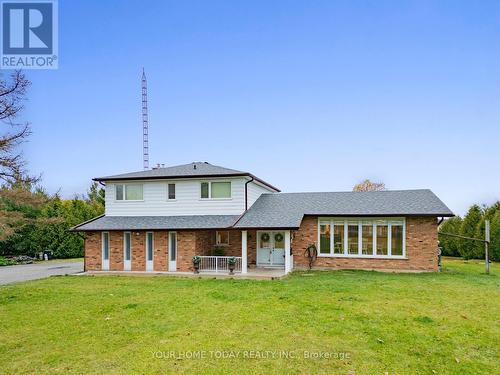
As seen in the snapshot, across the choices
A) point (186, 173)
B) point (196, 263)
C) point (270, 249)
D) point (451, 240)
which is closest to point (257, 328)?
point (196, 263)

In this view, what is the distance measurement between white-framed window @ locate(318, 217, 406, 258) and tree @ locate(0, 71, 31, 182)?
12.7 m

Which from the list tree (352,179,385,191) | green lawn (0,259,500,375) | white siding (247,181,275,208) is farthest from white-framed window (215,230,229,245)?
tree (352,179,385,191)

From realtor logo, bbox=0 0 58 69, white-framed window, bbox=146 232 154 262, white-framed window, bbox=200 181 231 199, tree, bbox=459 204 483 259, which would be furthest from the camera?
tree, bbox=459 204 483 259

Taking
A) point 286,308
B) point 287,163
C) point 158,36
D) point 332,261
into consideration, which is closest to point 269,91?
point 158,36

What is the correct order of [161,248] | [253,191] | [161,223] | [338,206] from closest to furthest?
[161,248], [161,223], [338,206], [253,191]

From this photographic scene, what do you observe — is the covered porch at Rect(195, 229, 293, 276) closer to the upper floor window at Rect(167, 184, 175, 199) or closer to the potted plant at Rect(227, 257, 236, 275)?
the potted plant at Rect(227, 257, 236, 275)

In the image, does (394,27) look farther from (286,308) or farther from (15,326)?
(15,326)

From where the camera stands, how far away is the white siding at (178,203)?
17.4 metres

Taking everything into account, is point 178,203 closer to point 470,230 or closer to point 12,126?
point 12,126

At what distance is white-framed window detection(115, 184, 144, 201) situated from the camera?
18.5 m

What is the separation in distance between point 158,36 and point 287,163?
54.9 feet

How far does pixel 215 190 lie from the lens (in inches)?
695

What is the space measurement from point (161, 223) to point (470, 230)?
2238 cm

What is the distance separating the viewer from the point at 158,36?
2017 centimetres
